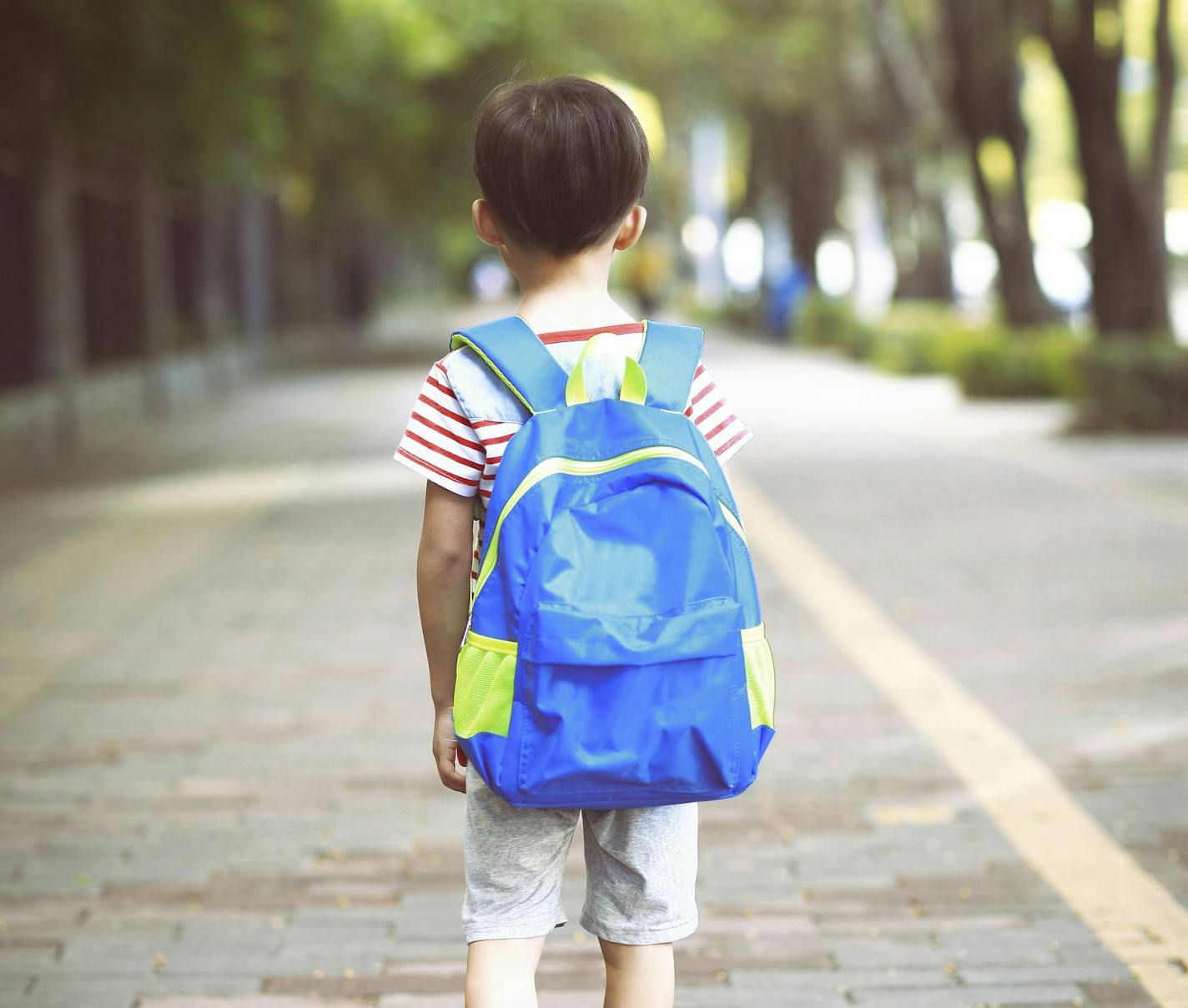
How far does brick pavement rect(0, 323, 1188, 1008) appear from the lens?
374cm

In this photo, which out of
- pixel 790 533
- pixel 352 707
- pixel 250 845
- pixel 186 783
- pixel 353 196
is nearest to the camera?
pixel 250 845

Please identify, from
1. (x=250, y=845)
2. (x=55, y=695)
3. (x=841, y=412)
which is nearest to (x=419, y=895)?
(x=250, y=845)

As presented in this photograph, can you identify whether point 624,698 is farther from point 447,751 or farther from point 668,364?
point 668,364

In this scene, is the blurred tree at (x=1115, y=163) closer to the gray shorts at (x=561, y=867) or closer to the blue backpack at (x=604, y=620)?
the gray shorts at (x=561, y=867)

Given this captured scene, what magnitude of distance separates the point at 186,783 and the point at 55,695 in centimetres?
137

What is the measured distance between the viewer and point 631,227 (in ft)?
8.08

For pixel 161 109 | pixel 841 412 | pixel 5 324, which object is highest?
pixel 161 109

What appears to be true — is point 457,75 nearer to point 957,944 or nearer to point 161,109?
point 161,109

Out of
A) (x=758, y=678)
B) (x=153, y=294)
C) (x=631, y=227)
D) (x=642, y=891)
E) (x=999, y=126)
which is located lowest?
(x=153, y=294)

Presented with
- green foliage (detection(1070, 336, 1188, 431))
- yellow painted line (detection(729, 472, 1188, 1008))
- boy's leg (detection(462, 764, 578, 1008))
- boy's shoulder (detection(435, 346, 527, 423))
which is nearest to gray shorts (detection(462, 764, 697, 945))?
boy's leg (detection(462, 764, 578, 1008))

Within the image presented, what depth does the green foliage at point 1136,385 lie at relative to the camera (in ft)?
47.8

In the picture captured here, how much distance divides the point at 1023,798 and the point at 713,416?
2778 millimetres

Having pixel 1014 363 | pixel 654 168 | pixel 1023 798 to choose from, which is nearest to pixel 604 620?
pixel 1023 798

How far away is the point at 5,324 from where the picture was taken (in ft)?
49.9
